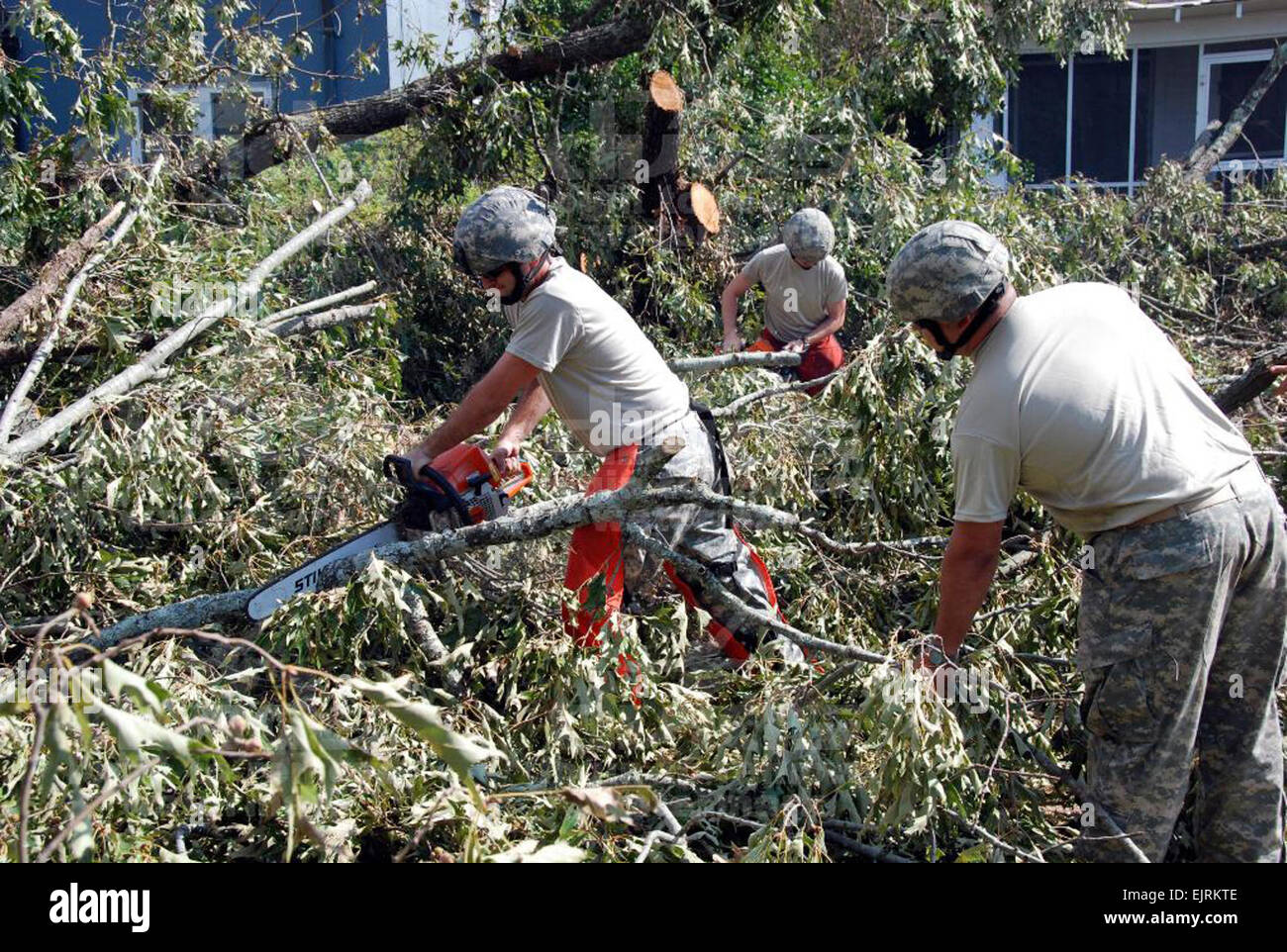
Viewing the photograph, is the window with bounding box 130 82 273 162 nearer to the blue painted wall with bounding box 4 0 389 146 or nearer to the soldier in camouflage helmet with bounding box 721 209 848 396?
the soldier in camouflage helmet with bounding box 721 209 848 396

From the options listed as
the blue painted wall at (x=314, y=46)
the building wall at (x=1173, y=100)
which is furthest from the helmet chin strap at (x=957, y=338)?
the building wall at (x=1173, y=100)

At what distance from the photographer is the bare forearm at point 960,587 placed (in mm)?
2635

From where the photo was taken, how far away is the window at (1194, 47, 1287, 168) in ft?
43.9

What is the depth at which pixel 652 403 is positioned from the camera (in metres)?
3.71

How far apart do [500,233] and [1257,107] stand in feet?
43.5

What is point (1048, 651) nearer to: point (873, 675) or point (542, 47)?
point (873, 675)

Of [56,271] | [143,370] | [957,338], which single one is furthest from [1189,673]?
[56,271]

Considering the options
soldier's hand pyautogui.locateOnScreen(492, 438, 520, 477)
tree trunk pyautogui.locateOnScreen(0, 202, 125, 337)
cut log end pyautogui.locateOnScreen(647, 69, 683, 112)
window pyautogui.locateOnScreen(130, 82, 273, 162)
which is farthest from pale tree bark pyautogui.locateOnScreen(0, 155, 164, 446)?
cut log end pyautogui.locateOnScreen(647, 69, 683, 112)

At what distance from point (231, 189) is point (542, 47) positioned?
6.83ft

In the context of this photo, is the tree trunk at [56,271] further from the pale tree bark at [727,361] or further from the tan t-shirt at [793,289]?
the tan t-shirt at [793,289]

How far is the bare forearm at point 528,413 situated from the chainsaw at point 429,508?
290 mm

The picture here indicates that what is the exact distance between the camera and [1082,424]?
2527 mm

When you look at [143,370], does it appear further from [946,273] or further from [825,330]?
[825,330]
